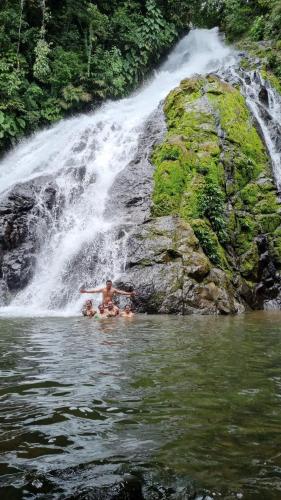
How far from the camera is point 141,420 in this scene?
3246 mm

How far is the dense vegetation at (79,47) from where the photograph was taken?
2164 centimetres

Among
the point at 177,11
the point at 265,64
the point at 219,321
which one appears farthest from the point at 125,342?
the point at 177,11

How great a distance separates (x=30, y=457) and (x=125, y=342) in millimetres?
4201

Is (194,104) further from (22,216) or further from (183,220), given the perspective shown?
(22,216)

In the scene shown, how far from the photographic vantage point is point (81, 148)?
62.0 ft

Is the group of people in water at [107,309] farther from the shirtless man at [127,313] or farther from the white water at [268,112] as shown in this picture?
the white water at [268,112]

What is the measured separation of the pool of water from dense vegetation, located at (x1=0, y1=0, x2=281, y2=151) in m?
17.1

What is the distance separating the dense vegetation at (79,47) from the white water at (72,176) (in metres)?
1.00

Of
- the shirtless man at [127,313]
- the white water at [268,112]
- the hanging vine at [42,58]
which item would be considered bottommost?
the shirtless man at [127,313]

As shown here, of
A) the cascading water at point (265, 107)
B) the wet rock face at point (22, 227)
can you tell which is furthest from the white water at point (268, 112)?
the wet rock face at point (22, 227)

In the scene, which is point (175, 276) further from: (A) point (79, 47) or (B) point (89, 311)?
(A) point (79, 47)

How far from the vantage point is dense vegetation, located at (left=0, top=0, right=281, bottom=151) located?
71.0 feet

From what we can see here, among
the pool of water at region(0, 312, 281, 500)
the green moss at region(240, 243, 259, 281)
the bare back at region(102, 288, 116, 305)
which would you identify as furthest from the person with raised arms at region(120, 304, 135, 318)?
the green moss at region(240, 243, 259, 281)

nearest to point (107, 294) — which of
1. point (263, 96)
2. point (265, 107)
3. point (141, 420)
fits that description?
point (141, 420)
